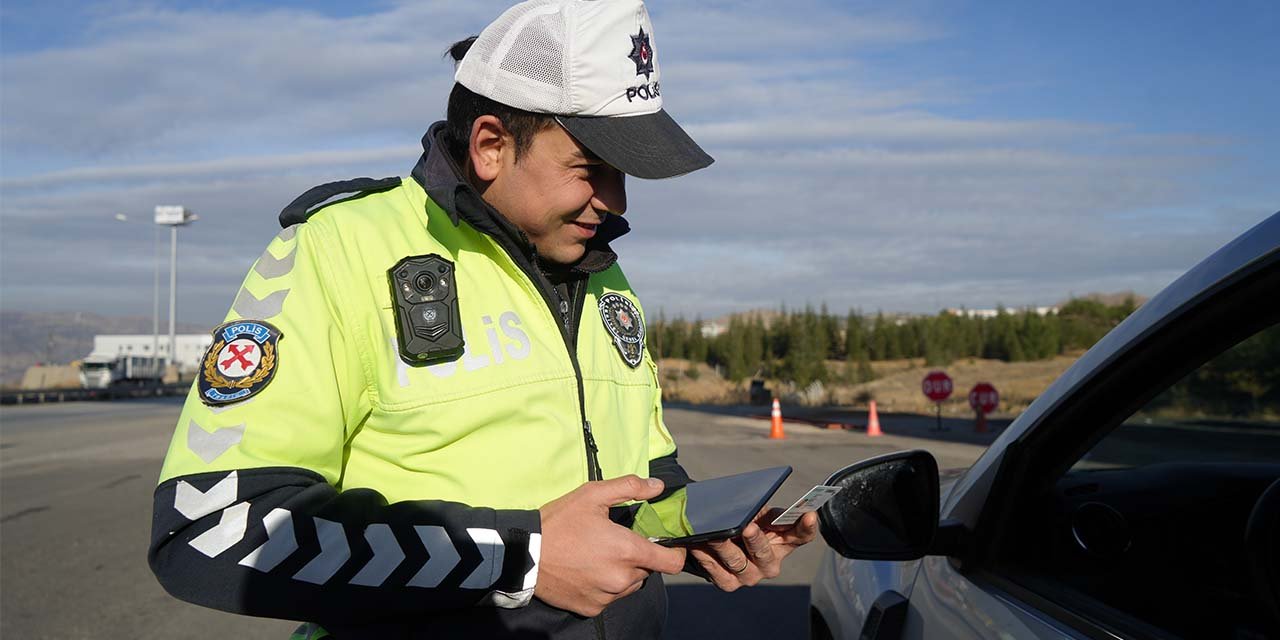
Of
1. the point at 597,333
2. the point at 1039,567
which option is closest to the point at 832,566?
the point at 1039,567

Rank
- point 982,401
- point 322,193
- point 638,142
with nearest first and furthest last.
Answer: point 322,193 < point 638,142 < point 982,401

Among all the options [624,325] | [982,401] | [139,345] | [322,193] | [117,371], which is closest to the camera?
[322,193]

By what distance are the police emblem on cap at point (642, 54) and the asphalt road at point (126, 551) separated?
142 inches

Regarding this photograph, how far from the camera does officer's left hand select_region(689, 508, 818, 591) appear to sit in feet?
5.73

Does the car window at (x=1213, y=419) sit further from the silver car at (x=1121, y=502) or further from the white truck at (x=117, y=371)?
the white truck at (x=117, y=371)

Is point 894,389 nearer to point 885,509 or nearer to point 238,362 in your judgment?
point 885,509

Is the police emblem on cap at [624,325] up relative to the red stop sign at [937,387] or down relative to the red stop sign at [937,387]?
up

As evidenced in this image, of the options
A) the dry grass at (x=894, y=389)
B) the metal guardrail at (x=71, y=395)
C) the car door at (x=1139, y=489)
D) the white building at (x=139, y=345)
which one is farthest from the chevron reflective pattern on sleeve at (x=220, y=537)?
the white building at (x=139, y=345)

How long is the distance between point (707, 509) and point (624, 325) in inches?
24.7

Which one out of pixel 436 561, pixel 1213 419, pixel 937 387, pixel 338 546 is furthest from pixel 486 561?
pixel 937 387

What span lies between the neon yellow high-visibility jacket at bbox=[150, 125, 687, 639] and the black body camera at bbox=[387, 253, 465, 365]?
0.06 feet

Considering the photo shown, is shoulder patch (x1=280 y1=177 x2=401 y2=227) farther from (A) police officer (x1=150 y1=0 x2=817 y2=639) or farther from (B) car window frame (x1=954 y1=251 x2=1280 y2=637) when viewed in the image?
(B) car window frame (x1=954 y1=251 x2=1280 y2=637)

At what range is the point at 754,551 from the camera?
1.76 meters

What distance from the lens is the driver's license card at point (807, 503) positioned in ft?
5.25
